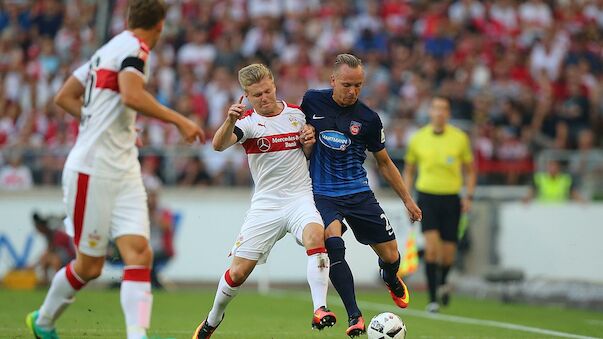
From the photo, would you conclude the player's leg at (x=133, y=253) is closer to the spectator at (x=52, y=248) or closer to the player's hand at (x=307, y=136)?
the player's hand at (x=307, y=136)

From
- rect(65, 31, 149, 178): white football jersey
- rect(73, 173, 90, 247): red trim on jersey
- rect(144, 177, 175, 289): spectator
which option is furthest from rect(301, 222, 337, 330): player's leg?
rect(144, 177, 175, 289): spectator

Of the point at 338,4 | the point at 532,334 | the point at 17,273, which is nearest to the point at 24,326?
the point at 532,334

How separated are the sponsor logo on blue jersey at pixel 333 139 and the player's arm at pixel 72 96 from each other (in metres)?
2.50

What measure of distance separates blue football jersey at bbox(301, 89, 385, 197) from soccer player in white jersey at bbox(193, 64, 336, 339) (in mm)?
178

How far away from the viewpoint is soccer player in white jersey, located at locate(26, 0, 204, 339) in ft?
23.0

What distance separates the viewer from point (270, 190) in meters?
9.05

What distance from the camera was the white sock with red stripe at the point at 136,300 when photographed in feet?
22.8

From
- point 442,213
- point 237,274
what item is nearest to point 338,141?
point 237,274

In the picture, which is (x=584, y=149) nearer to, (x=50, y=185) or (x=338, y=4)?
(x=338, y=4)

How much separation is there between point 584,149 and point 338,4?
6.67 metres

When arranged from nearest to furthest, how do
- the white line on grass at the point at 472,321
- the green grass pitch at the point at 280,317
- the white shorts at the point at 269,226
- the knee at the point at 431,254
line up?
the white shorts at the point at 269,226 < the green grass pitch at the point at 280,317 < the white line on grass at the point at 472,321 < the knee at the point at 431,254

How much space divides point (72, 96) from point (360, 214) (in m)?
2.99

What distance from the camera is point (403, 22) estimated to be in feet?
79.7

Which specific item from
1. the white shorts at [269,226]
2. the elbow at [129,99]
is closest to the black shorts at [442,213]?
the white shorts at [269,226]
